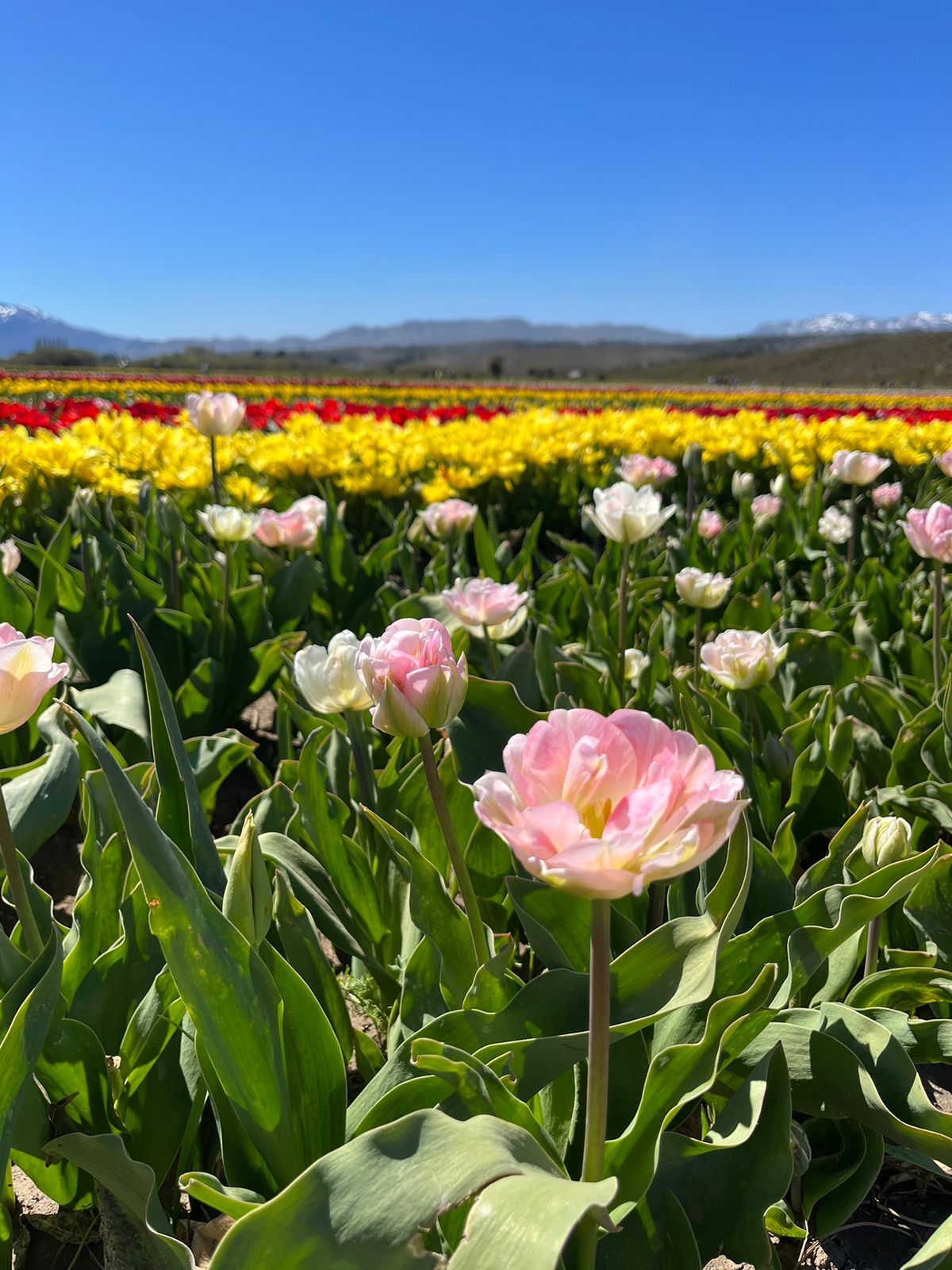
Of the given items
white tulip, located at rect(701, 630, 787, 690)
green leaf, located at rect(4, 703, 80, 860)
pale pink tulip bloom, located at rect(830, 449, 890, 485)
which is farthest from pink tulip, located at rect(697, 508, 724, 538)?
green leaf, located at rect(4, 703, 80, 860)

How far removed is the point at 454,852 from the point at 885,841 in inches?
25.4

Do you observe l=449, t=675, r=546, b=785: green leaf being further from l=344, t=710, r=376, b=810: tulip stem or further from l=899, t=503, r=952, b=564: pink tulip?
l=899, t=503, r=952, b=564: pink tulip

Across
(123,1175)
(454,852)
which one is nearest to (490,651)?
(454,852)

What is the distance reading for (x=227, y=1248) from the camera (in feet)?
2.39

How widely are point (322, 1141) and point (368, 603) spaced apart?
2.41m

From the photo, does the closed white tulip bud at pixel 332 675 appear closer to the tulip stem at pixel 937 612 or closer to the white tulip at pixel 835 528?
the tulip stem at pixel 937 612

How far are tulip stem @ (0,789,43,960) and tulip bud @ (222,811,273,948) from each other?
23 centimetres

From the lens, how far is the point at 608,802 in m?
0.77

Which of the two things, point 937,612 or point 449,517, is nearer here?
point 937,612

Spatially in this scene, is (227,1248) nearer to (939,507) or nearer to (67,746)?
(67,746)

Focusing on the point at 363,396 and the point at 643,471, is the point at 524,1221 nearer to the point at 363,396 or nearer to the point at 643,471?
the point at 643,471

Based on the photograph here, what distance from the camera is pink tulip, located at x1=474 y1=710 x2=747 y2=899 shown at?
675mm

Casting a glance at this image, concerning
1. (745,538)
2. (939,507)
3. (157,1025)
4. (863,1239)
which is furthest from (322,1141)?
(745,538)

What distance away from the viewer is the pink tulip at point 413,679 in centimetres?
102
